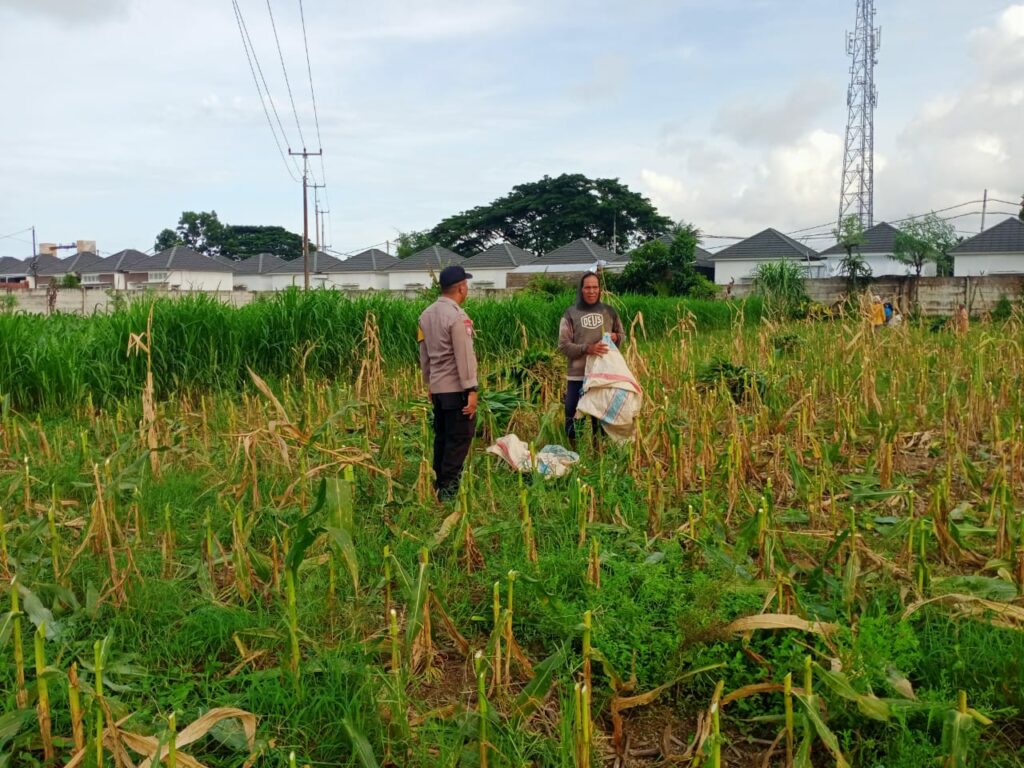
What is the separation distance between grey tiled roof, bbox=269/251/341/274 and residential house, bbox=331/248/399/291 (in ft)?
1.71

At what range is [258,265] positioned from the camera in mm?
52344

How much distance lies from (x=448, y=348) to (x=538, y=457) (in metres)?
0.92

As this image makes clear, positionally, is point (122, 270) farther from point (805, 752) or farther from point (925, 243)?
point (805, 752)

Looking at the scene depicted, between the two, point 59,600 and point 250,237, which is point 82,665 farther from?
point 250,237

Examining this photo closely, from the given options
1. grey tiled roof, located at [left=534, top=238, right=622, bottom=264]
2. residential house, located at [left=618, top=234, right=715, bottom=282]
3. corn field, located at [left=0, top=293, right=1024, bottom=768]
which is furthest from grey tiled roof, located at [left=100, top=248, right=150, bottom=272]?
corn field, located at [left=0, top=293, right=1024, bottom=768]

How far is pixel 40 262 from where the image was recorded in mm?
57781

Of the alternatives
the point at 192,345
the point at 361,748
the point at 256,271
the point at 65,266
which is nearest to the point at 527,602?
the point at 361,748

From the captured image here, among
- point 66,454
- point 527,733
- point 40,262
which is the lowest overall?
point 527,733

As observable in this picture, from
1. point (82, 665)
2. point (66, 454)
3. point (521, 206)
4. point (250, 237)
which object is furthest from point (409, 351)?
point (250, 237)

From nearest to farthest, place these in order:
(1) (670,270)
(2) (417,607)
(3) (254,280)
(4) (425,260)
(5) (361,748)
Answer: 1. (5) (361,748)
2. (2) (417,607)
3. (1) (670,270)
4. (4) (425,260)
5. (3) (254,280)

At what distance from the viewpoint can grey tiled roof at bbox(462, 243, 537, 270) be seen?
42.6m

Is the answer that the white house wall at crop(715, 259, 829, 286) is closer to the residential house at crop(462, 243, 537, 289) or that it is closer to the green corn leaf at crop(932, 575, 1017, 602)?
the residential house at crop(462, 243, 537, 289)

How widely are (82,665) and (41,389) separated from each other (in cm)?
543

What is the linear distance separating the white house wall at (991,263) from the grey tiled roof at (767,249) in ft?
24.6
